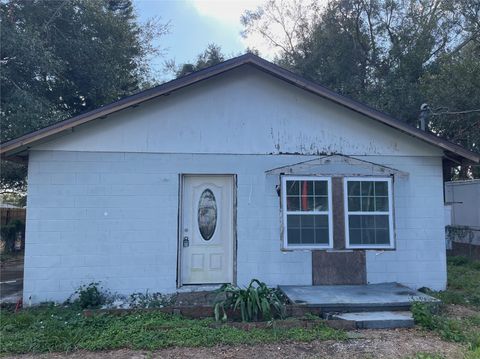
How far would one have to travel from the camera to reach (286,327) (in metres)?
6.23

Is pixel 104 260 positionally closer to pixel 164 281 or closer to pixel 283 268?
pixel 164 281

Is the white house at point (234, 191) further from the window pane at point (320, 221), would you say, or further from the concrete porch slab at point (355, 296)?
the concrete porch slab at point (355, 296)

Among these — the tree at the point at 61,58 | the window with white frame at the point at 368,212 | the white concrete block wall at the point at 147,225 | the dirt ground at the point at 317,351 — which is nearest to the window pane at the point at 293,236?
the white concrete block wall at the point at 147,225

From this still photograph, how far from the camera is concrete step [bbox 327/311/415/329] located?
6.38 m

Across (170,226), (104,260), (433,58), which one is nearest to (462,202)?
(433,58)

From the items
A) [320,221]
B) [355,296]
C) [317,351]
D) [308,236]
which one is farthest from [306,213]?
[317,351]

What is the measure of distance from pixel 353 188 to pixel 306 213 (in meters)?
1.10

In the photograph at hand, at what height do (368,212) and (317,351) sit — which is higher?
(368,212)

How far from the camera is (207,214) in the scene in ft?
28.1

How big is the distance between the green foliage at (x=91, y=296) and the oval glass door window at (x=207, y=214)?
7.09 ft

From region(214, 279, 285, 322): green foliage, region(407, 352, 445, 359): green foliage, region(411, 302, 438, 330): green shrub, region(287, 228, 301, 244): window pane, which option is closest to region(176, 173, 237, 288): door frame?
region(287, 228, 301, 244): window pane

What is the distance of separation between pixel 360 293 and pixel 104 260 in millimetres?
4766

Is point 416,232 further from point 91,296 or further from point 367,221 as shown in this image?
point 91,296

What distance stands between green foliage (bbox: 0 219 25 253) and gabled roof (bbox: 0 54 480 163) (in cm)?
978
